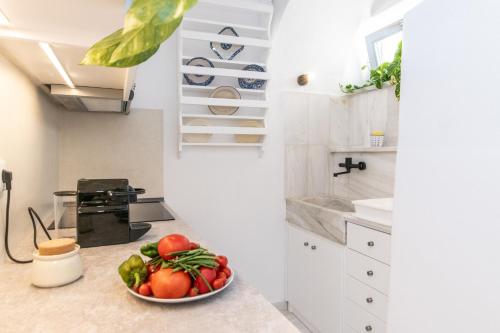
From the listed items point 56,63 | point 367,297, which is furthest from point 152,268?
point 367,297

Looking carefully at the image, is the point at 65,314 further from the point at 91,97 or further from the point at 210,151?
the point at 210,151

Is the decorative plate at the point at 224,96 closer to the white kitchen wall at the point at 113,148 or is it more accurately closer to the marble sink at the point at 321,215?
the white kitchen wall at the point at 113,148

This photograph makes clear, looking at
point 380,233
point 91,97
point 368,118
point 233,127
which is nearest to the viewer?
point 91,97

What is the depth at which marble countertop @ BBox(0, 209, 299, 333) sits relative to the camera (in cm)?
61

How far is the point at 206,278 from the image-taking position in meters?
0.72

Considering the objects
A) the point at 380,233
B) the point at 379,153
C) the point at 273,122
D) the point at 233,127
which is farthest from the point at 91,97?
the point at 379,153

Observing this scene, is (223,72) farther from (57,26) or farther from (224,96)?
(57,26)

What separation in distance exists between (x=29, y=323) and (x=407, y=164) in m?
1.28

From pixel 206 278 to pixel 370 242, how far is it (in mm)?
1265

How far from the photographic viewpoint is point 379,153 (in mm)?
2391

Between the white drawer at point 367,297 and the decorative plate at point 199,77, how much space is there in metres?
1.66

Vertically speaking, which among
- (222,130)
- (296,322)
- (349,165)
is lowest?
(296,322)

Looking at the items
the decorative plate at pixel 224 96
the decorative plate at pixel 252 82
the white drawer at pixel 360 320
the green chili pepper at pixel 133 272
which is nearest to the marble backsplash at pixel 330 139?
the decorative plate at pixel 252 82

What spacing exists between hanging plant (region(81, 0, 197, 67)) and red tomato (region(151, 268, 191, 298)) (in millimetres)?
535
